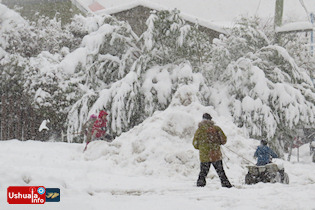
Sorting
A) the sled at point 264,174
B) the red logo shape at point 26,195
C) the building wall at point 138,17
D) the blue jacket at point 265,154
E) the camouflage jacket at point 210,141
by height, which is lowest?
the sled at point 264,174

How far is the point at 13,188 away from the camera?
465 cm

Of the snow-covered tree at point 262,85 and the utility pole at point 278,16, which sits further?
the utility pole at point 278,16

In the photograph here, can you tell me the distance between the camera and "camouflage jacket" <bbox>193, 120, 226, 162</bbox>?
23.4 feet

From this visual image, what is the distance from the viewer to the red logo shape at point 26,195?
4.32 m

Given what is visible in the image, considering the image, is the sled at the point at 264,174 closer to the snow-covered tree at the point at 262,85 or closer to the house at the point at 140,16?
the snow-covered tree at the point at 262,85

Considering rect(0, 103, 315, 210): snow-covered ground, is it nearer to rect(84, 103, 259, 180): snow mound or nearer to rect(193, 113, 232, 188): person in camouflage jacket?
rect(84, 103, 259, 180): snow mound

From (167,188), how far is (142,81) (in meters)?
8.78

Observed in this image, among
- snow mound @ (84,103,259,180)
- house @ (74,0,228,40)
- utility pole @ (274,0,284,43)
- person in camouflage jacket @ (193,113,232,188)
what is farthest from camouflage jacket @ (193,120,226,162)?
house @ (74,0,228,40)

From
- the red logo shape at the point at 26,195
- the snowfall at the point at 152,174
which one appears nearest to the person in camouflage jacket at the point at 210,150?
the snowfall at the point at 152,174

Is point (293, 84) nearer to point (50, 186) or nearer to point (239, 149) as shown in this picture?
point (239, 149)

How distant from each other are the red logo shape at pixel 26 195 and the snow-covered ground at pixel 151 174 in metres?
0.11

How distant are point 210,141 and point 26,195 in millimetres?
3725

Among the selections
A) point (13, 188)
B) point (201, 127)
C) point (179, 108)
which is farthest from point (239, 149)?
point (13, 188)

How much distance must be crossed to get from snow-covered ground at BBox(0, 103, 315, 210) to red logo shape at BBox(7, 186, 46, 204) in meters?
0.11
